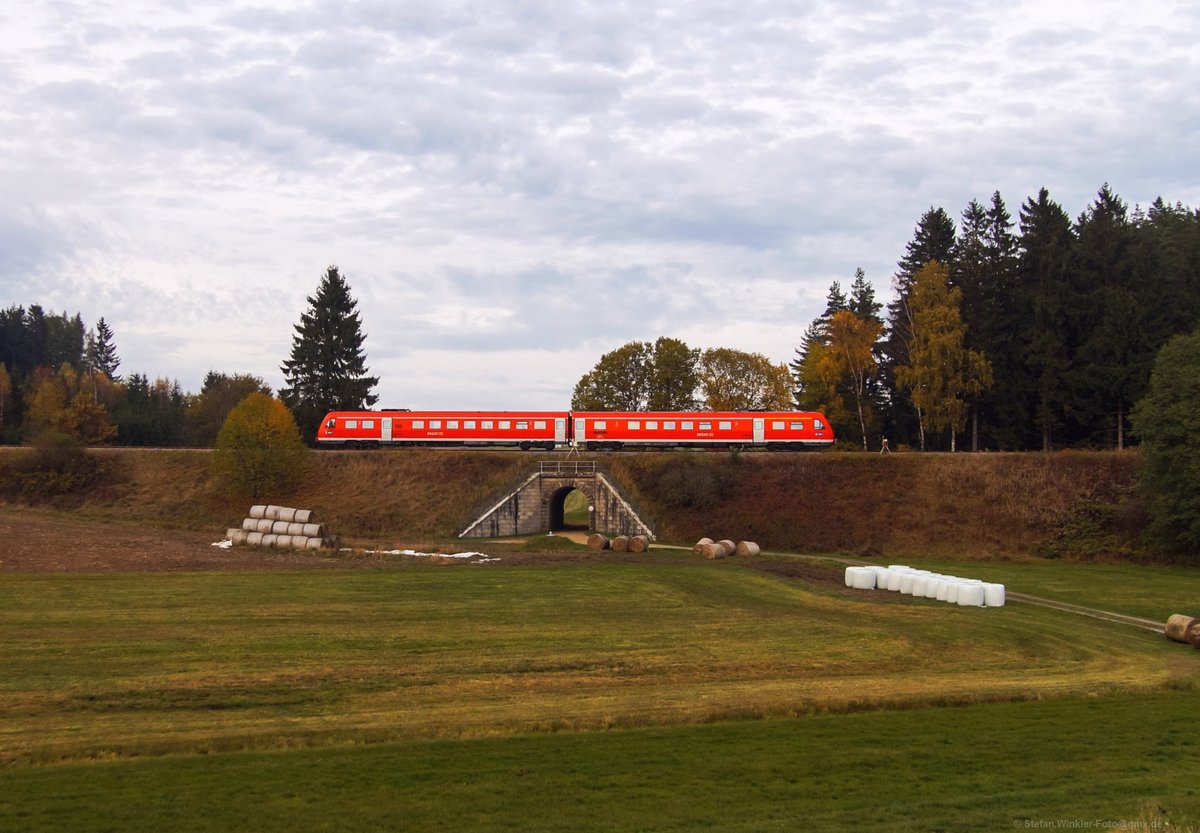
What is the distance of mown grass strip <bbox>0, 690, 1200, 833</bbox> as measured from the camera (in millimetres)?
13945

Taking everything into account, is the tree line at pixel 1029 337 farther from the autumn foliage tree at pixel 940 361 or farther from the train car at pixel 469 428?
the train car at pixel 469 428

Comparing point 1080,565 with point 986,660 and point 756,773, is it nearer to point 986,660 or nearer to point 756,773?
point 986,660

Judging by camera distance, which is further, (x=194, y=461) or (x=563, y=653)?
(x=194, y=461)

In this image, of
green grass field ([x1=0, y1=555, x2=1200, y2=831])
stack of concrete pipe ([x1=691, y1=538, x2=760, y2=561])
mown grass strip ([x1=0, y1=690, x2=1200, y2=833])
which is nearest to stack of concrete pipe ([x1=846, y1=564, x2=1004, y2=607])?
green grass field ([x1=0, y1=555, x2=1200, y2=831])

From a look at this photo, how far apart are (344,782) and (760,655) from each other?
1433cm

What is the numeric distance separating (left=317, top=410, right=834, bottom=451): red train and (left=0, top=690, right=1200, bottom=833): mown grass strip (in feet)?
179

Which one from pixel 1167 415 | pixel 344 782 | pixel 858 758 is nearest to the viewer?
pixel 344 782

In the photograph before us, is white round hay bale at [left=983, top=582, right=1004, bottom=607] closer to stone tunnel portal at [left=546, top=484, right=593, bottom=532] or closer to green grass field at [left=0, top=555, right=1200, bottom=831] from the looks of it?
green grass field at [left=0, top=555, right=1200, bottom=831]

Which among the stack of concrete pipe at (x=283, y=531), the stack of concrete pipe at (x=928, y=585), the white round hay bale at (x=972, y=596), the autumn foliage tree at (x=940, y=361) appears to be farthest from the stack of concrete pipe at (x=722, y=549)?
the autumn foliage tree at (x=940, y=361)

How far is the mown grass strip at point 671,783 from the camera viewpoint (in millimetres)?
13945

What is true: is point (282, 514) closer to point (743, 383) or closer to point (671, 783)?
point (671, 783)

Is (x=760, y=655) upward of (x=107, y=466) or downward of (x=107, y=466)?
downward

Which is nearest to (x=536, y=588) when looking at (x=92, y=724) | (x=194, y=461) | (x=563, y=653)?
(x=563, y=653)

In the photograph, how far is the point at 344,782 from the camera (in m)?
15.5
